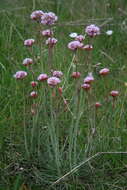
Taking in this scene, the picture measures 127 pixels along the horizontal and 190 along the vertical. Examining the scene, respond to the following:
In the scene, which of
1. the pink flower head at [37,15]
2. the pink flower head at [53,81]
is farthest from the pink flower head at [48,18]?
the pink flower head at [53,81]

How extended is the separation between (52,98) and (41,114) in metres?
0.13

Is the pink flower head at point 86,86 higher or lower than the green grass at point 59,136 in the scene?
higher

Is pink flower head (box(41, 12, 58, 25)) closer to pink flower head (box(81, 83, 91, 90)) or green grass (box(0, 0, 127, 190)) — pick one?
green grass (box(0, 0, 127, 190))

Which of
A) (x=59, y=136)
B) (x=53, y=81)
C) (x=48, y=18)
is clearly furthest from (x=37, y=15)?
(x=59, y=136)

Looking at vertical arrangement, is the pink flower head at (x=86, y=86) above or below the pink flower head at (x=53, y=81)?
below

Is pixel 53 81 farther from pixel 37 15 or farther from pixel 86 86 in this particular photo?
pixel 37 15

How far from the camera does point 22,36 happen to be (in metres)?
2.51

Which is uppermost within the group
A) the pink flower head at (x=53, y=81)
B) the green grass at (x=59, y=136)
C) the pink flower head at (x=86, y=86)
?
the pink flower head at (x=53, y=81)

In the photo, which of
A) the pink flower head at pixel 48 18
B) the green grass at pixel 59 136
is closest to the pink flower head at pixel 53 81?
the green grass at pixel 59 136

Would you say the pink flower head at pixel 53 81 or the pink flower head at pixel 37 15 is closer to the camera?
the pink flower head at pixel 53 81

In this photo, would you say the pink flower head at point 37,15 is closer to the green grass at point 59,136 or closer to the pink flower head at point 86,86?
the green grass at point 59,136

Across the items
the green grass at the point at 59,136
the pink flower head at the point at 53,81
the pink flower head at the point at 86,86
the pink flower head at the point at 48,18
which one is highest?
the pink flower head at the point at 48,18

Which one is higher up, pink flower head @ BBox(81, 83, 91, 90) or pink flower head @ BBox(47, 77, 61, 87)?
pink flower head @ BBox(47, 77, 61, 87)

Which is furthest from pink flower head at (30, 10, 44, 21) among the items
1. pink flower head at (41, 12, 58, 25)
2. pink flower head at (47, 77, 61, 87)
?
pink flower head at (47, 77, 61, 87)
